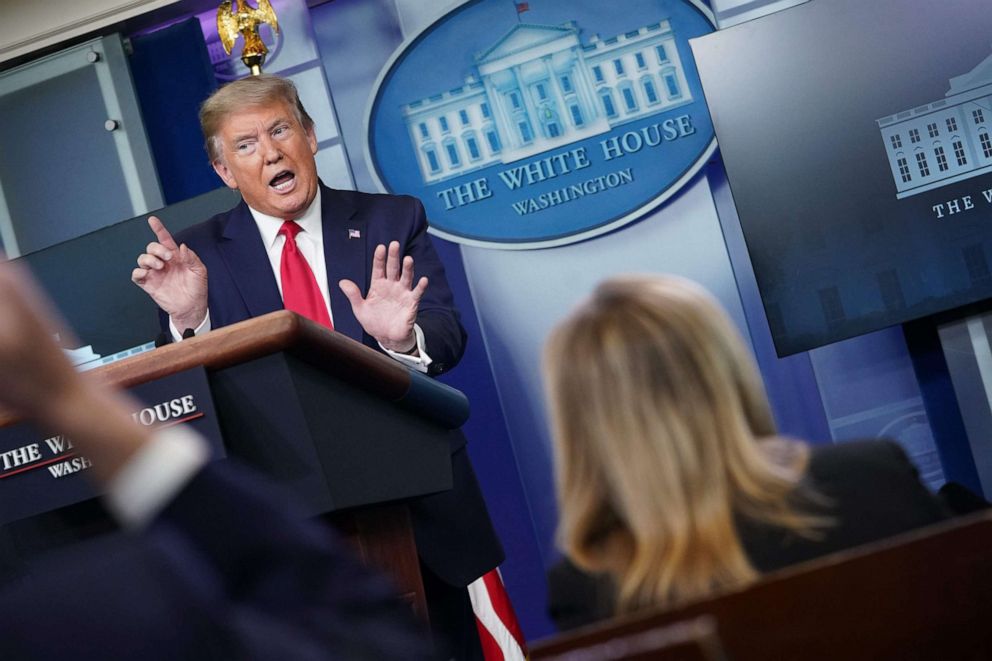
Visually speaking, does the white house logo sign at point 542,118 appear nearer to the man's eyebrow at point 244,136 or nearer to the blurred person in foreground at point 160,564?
the man's eyebrow at point 244,136

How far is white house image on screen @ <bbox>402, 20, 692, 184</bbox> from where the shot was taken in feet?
14.4

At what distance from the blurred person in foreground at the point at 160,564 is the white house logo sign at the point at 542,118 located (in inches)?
148

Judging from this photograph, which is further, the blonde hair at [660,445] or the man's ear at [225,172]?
the man's ear at [225,172]

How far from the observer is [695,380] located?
4.05 feet

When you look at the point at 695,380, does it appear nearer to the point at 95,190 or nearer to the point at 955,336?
the point at 955,336

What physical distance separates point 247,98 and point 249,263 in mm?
528

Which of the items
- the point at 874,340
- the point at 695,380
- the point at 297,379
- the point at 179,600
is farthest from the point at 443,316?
the point at 179,600

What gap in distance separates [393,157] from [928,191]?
189cm

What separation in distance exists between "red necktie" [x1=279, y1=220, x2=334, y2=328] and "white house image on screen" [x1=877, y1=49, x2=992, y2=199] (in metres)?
1.88

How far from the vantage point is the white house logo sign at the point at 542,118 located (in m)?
4.38

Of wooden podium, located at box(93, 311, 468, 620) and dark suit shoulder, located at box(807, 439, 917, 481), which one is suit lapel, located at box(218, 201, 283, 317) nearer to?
wooden podium, located at box(93, 311, 468, 620)

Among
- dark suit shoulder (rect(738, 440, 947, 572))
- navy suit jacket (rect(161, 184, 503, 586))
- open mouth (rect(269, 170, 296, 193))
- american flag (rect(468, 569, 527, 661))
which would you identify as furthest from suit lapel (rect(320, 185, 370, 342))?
dark suit shoulder (rect(738, 440, 947, 572))

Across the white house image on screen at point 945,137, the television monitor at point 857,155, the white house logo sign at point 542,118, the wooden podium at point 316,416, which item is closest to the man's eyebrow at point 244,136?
the white house logo sign at point 542,118

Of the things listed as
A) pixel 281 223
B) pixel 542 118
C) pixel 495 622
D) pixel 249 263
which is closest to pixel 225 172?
pixel 281 223
